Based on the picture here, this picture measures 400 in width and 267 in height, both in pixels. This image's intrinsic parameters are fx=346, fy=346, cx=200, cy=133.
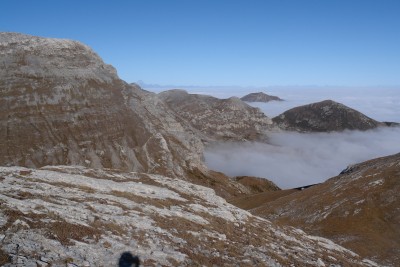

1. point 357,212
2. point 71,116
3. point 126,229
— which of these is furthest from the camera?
point 71,116

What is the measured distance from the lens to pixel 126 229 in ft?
83.6

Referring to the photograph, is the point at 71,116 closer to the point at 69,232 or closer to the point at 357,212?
the point at 357,212

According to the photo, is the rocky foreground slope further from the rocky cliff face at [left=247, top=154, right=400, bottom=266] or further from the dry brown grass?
the rocky cliff face at [left=247, top=154, right=400, bottom=266]

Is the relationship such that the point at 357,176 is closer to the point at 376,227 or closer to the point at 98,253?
the point at 376,227

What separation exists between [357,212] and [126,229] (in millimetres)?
63471

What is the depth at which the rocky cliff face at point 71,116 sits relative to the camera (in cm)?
14688

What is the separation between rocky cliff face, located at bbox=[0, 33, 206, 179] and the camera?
146875 millimetres

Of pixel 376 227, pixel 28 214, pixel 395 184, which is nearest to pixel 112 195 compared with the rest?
pixel 28 214

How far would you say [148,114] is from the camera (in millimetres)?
198750

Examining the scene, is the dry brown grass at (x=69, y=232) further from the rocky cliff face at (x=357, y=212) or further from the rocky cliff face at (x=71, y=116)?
the rocky cliff face at (x=71, y=116)

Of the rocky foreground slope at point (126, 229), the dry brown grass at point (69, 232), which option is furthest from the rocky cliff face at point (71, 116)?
the dry brown grass at point (69, 232)

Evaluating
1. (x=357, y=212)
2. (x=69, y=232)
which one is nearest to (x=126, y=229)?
(x=69, y=232)

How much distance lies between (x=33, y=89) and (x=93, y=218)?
153 meters

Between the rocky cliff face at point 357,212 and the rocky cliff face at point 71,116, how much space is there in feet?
295
